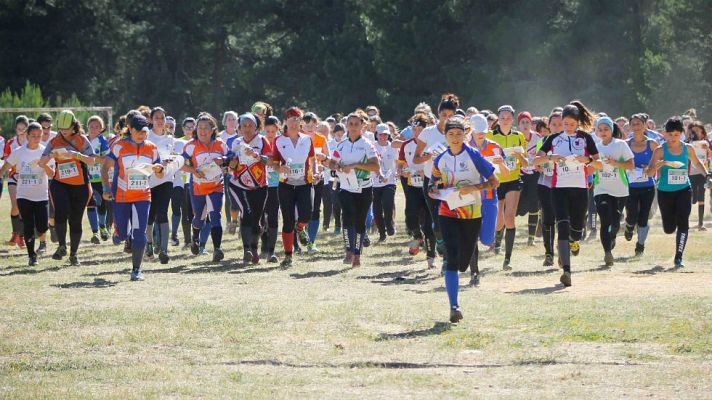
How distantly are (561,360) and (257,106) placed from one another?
397 inches

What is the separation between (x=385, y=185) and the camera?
834 inches

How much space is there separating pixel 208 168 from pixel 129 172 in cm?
261

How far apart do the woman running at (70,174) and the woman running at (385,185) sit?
5.34 meters

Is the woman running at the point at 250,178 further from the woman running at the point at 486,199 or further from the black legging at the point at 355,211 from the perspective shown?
the woman running at the point at 486,199

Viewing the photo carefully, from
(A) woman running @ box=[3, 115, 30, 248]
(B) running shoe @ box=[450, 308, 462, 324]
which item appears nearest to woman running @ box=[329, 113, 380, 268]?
(B) running shoe @ box=[450, 308, 462, 324]

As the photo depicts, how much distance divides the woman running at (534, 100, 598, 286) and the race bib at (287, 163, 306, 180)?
3.77m

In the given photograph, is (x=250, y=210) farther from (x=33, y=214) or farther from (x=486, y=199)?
(x=486, y=199)

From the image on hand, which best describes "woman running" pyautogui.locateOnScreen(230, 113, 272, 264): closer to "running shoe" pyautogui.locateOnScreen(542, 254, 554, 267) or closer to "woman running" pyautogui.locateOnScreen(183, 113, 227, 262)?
"woman running" pyautogui.locateOnScreen(183, 113, 227, 262)

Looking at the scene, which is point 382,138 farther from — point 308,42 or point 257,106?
point 308,42

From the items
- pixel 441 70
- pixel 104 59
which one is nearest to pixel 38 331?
pixel 441 70

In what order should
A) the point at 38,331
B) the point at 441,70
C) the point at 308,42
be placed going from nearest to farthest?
the point at 38,331 < the point at 441,70 < the point at 308,42

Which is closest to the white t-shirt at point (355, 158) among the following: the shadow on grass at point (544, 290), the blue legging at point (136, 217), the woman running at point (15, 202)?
the blue legging at point (136, 217)

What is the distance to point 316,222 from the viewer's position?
781 inches

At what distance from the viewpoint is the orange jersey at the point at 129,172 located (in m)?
15.3
